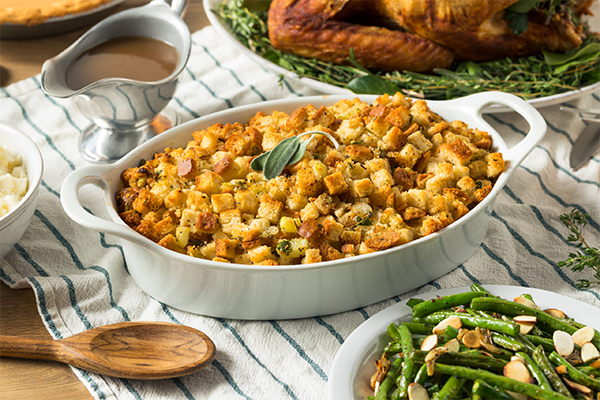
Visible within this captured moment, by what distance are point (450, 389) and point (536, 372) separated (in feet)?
0.68

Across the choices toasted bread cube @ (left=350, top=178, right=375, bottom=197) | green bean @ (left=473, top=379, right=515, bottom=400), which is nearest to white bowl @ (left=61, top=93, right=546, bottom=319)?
toasted bread cube @ (left=350, top=178, right=375, bottom=197)

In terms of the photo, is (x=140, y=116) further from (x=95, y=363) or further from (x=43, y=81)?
(x=95, y=363)

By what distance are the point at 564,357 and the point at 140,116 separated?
1750 millimetres

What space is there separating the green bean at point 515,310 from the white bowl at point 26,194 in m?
1.41

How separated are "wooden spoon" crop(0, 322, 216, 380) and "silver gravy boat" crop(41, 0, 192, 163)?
89 cm

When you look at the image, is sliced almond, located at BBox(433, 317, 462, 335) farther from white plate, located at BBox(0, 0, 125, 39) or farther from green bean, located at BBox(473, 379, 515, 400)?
white plate, located at BBox(0, 0, 125, 39)

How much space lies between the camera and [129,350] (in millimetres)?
1523

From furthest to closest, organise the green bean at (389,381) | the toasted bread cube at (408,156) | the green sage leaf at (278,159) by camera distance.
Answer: the toasted bread cube at (408,156), the green sage leaf at (278,159), the green bean at (389,381)

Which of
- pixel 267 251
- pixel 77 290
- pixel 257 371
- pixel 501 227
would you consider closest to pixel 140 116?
pixel 77 290

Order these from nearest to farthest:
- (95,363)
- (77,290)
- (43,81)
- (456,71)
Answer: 1. (95,363)
2. (77,290)
3. (43,81)
4. (456,71)

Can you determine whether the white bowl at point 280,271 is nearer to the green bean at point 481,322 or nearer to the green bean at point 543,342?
the green bean at point 481,322

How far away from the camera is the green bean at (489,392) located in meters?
1.26

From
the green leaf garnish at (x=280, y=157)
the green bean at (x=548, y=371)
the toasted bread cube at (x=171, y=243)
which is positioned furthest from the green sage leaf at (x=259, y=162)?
the green bean at (x=548, y=371)

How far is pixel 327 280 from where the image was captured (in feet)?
5.10
